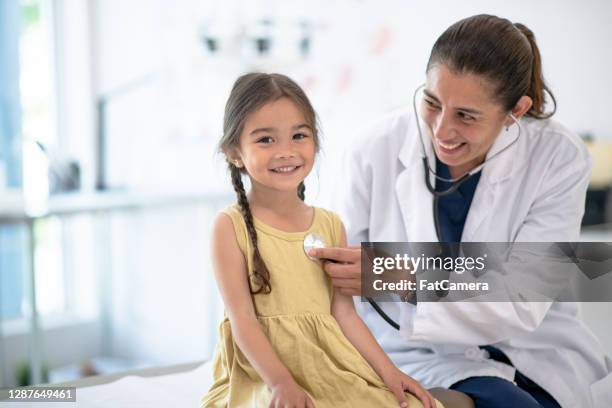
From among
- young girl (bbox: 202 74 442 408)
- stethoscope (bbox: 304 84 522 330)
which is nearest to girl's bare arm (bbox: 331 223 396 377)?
young girl (bbox: 202 74 442 408)

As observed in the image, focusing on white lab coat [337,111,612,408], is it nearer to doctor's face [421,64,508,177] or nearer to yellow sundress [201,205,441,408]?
doctor's face [421,64,508,177]

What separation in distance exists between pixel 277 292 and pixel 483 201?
54 cm

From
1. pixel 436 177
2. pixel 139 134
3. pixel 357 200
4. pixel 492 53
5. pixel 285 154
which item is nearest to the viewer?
pixel 285 154

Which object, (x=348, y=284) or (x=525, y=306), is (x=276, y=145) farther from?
(x=525, y=306)

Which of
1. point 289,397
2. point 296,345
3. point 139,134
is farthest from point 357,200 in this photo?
point 139,134

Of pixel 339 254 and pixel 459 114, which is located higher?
pixel 459 114

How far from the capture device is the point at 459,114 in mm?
1324

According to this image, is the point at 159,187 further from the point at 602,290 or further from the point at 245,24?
the point at 602,290

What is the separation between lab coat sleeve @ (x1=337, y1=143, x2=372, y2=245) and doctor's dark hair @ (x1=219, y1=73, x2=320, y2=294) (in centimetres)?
37

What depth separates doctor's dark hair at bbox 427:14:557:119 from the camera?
127 centimetres

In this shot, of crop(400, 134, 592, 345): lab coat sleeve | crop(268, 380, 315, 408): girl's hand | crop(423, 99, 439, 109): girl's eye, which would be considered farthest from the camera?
crop(423, 99, 439, 109): girl's eye

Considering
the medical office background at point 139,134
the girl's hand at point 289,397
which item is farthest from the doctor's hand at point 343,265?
the medical office background at point 139,134

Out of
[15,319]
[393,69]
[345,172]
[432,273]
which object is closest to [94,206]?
[15,319]

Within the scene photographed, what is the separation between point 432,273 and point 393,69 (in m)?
1.89
